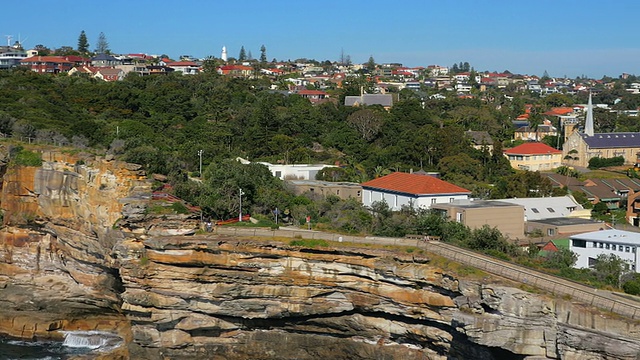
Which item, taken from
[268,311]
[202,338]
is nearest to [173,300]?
[202,338]

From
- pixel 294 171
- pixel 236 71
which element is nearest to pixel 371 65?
pixel 236 71

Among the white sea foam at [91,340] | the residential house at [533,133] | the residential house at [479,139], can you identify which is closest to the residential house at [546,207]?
the residential house at [479,139]

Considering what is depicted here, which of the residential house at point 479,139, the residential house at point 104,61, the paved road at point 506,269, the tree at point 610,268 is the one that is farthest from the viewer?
the residential house at point 104,61

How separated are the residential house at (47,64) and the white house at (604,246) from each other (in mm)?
67258

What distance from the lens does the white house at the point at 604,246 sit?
33438 mm

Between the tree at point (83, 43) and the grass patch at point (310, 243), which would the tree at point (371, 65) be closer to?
the tree at point (83, 43)

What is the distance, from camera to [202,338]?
2983 centimetres

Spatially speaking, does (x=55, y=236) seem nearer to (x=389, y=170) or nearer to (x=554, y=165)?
(x=389, y=170)

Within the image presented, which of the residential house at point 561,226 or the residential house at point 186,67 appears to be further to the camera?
the residential house at point 186,67

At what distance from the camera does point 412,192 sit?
133ft

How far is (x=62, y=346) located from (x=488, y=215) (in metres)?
20.8

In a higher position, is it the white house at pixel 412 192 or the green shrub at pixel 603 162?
the white house at pixel 412 192

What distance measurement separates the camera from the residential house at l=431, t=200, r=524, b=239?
37.3 meters

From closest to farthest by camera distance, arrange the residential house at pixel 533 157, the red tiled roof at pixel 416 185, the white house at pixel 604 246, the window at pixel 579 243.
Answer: the white house at pixel 604 246
the window at pixel 579 243
the red tiled roof at pixel 416 185
the residential house at pixel 533 157
